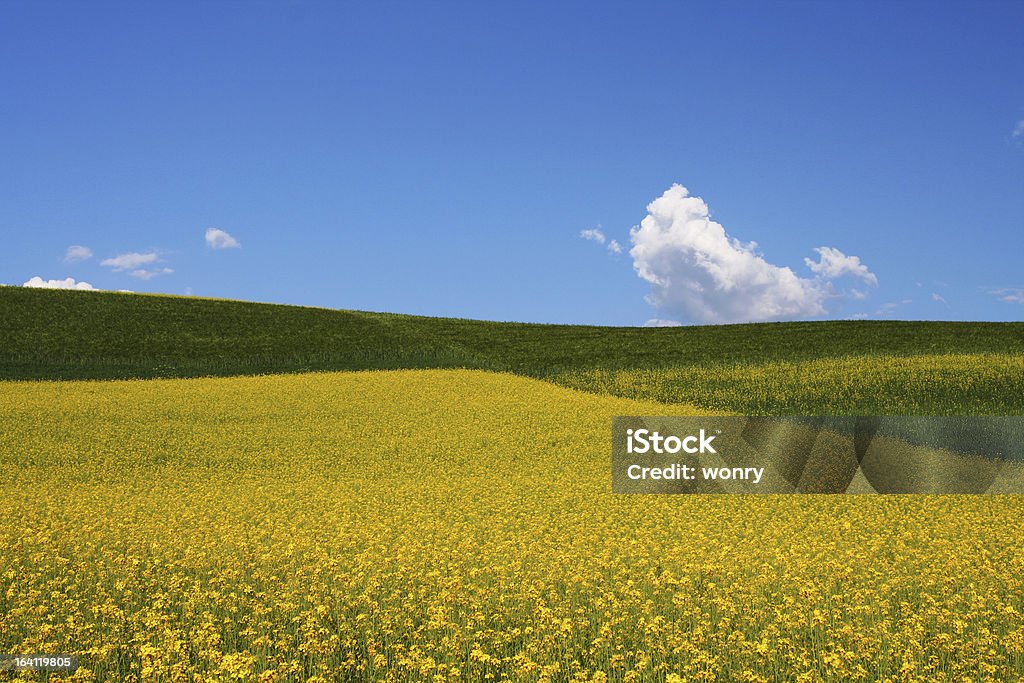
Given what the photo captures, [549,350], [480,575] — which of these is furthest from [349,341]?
[480,575]

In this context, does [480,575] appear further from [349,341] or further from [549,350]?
[349,341]

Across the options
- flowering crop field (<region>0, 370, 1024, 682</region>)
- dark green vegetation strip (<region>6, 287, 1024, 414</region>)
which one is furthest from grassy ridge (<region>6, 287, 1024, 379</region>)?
flowering crop field (<region>0, 370, 1024, 682</region>)

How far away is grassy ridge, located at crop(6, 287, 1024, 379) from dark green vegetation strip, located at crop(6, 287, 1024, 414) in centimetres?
9

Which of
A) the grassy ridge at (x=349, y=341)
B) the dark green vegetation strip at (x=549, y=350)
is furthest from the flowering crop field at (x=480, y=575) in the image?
the grassy ridge at (x=349, y=341)

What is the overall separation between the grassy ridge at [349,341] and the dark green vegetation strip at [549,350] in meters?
0.09

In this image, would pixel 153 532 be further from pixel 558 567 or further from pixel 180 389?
pixel 180 389

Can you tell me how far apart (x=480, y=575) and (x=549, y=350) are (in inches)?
1370

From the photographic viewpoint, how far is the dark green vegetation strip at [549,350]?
27922 mm

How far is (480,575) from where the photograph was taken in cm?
912

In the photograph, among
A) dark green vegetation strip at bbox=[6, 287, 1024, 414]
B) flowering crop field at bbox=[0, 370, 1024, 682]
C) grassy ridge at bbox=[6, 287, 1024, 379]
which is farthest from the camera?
grassy ridge at bbox=[6, 287, 1024, 379]

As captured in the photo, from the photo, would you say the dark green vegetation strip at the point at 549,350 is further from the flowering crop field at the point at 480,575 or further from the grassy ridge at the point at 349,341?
the flowering crop field at the point at 480,575

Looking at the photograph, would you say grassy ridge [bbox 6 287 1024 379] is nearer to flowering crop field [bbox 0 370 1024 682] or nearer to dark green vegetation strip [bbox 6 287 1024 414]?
dark green vegetation strip [bbox 6 287 1024 414]

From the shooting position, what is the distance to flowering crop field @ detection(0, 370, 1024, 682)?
7.00 metres

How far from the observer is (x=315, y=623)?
7711mm
